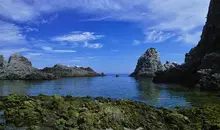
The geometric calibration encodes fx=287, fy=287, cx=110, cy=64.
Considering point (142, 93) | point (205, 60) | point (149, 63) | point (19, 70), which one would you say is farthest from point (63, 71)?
point (142, 93)

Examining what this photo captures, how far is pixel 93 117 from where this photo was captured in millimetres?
26875

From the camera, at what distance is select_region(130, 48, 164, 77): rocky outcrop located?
185 m

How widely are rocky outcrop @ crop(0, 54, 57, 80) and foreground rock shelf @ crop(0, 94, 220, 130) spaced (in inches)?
3982

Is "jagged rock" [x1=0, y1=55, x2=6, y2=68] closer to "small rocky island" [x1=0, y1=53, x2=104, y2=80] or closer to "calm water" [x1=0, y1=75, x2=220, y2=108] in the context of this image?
"small rocky island" [x1=0, y1=53, x2=104, y2=80]

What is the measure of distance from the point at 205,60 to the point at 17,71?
8647cm

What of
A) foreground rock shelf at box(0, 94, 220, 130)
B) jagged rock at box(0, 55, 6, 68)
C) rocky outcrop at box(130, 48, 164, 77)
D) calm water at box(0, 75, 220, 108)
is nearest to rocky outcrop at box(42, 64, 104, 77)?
jagged rock at box(0, 55, 6, 68)

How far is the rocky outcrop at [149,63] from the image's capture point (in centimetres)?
18512

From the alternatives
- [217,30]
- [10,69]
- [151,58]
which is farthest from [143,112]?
[151,58]

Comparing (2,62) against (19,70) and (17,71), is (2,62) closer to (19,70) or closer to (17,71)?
(17,71)

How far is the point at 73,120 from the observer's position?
86.8 ft

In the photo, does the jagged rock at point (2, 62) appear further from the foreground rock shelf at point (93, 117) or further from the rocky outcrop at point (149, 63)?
the foreground rock shelf at point (93, 117)

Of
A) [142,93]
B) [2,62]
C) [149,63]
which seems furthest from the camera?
[149,63]

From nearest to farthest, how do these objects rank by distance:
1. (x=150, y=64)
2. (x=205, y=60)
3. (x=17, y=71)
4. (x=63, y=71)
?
(x=205, y=60) < (x=17, y=71) < (x=63, y=71) < (x=150, y=64)

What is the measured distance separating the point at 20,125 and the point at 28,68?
12014 centimetres
